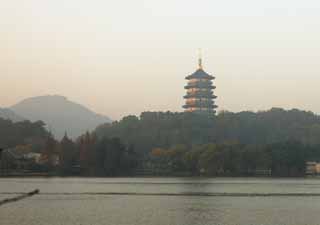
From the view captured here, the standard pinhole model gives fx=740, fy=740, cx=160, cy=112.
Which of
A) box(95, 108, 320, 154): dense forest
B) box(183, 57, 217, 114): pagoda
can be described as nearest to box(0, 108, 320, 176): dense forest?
box(95, 108, 320, 154): dense forest

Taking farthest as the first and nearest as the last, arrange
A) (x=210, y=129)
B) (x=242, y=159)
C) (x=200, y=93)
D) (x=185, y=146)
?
(x=200, y=93) < (x=210, y=129) < (x=185, y=146) < (x=242, y=159)

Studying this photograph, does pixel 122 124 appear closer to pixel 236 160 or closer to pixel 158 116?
pixel 158 116

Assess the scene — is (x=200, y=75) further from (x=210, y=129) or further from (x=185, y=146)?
(x=185, y=146)

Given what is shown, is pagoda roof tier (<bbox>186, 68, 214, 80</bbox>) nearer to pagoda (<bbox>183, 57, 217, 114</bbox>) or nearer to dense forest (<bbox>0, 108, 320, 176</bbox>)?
pagoda (<bbox>183, 57, 217, 114</bbox>)

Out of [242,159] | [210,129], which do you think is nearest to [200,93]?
[210,129]

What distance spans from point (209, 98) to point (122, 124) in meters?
21.4

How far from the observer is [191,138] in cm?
13088

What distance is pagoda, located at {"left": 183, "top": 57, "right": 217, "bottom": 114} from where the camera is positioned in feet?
512

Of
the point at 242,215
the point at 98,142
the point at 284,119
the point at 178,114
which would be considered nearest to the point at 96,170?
the point at 98,142

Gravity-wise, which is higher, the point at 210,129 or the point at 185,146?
the point at 210,129

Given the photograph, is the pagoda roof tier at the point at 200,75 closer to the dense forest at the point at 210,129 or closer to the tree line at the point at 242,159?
the dense forest at the point at 210,129

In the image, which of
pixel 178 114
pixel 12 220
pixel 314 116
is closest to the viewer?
pixel 12 220

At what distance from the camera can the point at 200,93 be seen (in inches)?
6230

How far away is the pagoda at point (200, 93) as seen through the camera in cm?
15600
